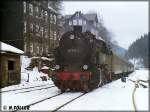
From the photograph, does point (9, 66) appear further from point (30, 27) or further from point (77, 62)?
point (30, 27)

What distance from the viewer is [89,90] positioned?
20.2m

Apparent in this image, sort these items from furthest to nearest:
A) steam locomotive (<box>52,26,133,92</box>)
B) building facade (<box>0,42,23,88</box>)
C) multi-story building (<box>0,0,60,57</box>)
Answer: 1. multi-story building (<box>0,0,60,57</box>)
2. building facade (<box>0,42,23,88</box>)
3. steam locomotive (<box>52,26,133,92</box>)

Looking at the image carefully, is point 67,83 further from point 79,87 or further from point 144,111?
point 144,111

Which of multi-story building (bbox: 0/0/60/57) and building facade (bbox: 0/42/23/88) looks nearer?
building facade (bbox: 0/42/23/88)

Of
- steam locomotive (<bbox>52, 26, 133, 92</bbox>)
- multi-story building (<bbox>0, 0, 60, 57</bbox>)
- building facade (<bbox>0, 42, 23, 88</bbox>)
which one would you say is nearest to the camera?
steam locomotive (<bbox>52, 26, 133, 92</bbox>)

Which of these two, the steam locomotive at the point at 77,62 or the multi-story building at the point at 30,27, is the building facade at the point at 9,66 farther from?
the multi-story building at the point at 30,27

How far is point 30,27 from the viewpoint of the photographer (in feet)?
176

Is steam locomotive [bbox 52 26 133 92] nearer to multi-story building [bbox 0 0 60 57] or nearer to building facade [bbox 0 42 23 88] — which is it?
building facade [bbox 0 42 23 88]

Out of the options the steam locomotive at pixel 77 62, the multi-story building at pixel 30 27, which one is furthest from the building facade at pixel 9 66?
the multi-story building at pixel 30 27

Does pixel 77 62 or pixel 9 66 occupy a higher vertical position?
pixel 77 62

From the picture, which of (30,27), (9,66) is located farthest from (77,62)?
(30,27)

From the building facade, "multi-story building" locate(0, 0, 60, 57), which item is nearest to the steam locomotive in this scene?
the building facade

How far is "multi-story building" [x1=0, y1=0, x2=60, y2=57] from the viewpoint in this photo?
165 feet

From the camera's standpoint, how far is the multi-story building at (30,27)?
50344 mm
